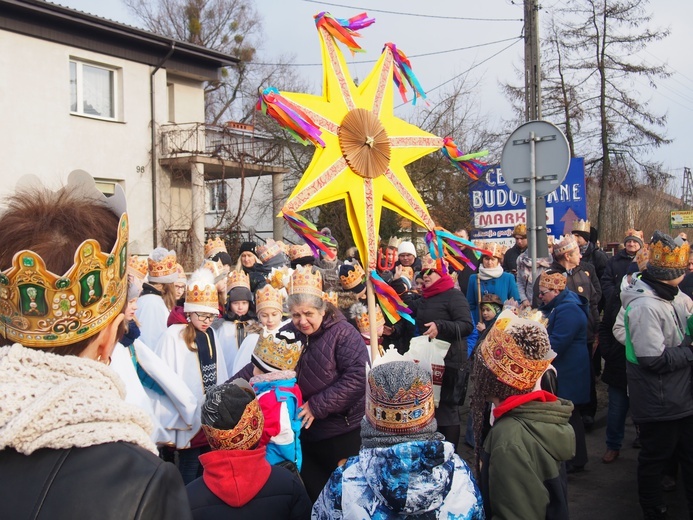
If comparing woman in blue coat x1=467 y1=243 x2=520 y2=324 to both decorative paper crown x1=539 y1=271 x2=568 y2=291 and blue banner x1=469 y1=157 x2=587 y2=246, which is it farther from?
blue banner x1=469 y1=157 x2=587 y2=246

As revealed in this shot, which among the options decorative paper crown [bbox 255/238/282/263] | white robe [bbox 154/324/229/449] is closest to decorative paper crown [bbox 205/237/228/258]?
decorative paper crown [bbox 255/238/282/263]

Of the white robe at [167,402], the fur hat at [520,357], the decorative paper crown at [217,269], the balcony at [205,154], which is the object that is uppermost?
the balcony at [205,154]

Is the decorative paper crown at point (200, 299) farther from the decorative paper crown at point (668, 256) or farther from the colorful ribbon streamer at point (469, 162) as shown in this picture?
the decorative paper crown at point (668, 256)

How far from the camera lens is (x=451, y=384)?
18.0 ft

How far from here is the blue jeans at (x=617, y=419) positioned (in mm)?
5965

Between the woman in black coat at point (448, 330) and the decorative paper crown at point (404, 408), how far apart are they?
9.92 ft

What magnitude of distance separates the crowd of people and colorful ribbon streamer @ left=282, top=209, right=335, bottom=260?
24 centimetres

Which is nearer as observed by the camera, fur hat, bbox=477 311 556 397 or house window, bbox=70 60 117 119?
fur hat, bbox=477 311 556 397

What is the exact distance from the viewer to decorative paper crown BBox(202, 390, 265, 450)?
281cm

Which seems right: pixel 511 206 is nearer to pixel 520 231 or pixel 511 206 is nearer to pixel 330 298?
pixel 520 231

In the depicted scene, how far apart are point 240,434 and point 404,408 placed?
80 centimetres

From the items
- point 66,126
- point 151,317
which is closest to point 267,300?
point 151,317

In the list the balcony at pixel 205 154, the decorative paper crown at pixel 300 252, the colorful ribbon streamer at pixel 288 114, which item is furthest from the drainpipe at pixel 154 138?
the colorful ribbon streamer at pixel 288 114

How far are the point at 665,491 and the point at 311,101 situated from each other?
4.18 metres
